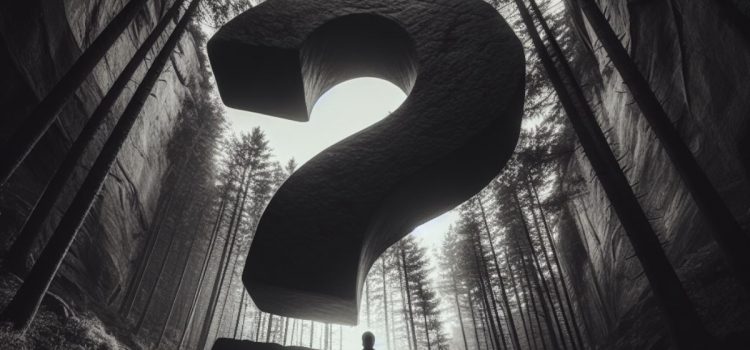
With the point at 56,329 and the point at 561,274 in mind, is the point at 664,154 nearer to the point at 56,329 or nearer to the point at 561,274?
the point at 561,274

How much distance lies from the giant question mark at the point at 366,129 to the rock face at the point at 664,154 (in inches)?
238

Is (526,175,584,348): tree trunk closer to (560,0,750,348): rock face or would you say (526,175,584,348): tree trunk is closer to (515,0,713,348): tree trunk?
(560,0,750,348): rock face

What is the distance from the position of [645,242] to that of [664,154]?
28.2ft

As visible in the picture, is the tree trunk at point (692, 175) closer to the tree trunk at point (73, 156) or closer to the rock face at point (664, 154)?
the rock face at point (664, 154)

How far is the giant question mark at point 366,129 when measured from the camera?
1.65m

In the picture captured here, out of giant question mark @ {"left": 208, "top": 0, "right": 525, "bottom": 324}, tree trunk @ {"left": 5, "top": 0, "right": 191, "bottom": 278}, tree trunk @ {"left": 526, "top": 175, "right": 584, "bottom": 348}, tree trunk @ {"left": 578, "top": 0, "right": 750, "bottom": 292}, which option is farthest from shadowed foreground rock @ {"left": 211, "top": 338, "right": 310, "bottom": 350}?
tree trunk @ {"left": 526, "top": 175, "right": 584, "bottom": 348}

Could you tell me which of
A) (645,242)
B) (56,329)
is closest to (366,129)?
(645,242)

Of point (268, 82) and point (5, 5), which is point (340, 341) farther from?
point (268, 82)

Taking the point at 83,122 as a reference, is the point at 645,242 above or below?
below

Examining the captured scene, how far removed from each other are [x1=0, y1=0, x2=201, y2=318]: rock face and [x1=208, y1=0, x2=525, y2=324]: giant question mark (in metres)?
9.54

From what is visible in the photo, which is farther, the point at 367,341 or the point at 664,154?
the point at 664,154

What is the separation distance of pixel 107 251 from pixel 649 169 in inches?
864

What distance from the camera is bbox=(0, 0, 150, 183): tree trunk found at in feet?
16.4

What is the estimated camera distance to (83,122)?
39.6 ft
